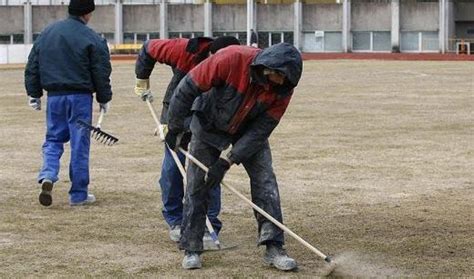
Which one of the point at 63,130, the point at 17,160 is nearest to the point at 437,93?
the point at 17,160

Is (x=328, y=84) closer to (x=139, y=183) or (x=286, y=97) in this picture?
(x=139, y=183)

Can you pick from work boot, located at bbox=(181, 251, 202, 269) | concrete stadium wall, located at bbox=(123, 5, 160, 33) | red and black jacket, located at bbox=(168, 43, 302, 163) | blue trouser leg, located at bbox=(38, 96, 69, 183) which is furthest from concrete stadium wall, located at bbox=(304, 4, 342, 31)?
work boot, located at bbox=(181, 251, 202, 269)

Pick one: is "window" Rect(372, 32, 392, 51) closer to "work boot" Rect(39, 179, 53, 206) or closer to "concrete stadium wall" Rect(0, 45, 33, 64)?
"concrete stadium wall" Rect(0, 45, 33, 64)

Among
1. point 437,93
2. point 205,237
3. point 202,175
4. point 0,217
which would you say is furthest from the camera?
point 437,93

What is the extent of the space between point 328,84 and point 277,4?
161 ft

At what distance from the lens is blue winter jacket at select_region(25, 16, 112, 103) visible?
10.6 meters

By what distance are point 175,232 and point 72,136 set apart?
225cm

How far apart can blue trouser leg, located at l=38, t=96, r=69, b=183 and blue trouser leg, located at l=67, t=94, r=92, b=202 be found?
0.34ft

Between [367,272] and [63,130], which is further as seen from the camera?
[63,130]

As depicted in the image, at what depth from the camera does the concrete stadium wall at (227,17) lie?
81.9 meters

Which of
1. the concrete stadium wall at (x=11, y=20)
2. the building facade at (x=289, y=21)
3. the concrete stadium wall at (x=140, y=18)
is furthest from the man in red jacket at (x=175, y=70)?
the concrete stadium wall at (x=11, y=20)

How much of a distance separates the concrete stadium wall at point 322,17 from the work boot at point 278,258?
238 ft

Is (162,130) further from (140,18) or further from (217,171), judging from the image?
(140,18)

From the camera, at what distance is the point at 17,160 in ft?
47.2
